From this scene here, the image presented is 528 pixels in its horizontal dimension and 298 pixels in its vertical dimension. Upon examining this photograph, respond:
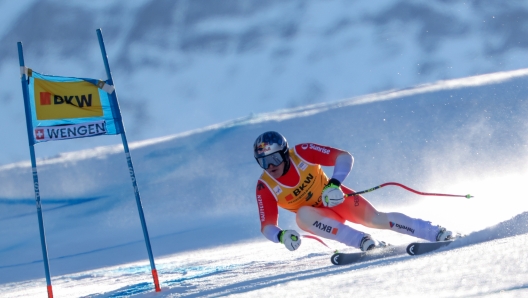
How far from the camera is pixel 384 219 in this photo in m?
4.20

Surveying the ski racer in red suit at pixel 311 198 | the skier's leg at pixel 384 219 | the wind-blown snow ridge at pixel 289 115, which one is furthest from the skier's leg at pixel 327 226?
the wind-blown snow ridge at pixel 289 115

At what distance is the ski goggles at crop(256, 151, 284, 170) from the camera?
4180 millimetres

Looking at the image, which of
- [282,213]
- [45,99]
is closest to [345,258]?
[45,99]

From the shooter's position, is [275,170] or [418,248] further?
[275,170]

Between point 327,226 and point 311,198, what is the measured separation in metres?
0.42

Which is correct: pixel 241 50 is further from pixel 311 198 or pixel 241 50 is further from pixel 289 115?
pixel 311 198

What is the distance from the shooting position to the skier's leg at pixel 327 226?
3875 mm

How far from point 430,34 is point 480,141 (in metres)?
11.8

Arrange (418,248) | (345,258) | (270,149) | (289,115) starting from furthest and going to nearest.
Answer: (289,115) < (270,149) < (345,258) < (418,248)

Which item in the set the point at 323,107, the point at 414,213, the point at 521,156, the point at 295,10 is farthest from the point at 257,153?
the point at 295,10

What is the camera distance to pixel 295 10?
23562 millimetres

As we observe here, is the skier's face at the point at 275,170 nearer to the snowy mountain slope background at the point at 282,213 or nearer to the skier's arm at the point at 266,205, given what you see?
the skier's arm at the point at 266,205

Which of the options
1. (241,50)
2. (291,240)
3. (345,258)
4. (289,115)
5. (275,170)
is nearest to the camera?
(345,258)

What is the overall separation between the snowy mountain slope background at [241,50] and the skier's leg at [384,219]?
13404 millimetres
